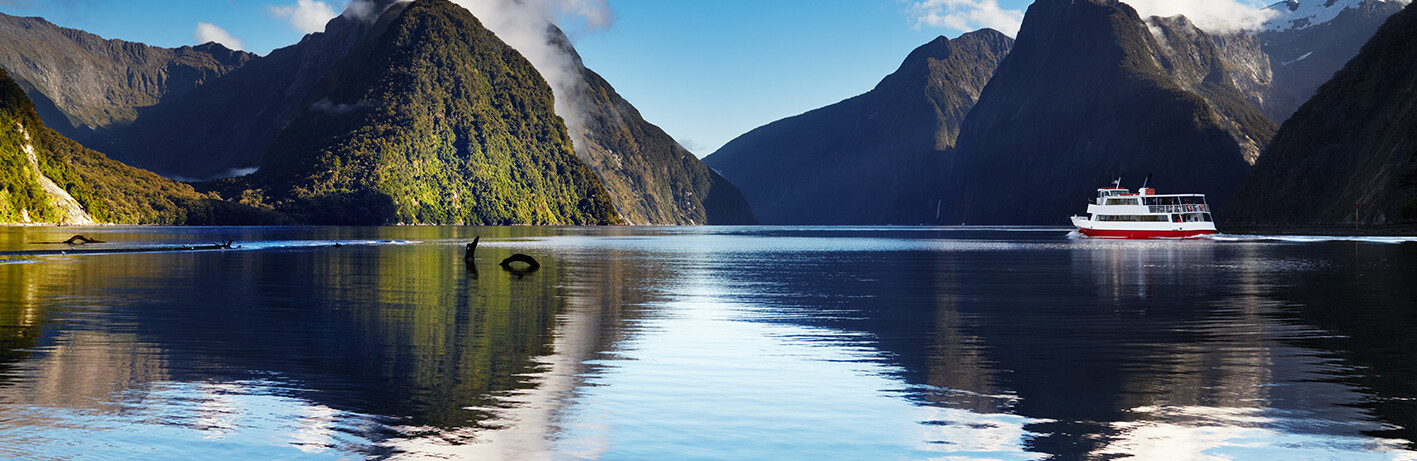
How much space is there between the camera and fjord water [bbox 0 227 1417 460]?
537 inches

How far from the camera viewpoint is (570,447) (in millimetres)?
13375

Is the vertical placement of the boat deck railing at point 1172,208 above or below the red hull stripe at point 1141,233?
above

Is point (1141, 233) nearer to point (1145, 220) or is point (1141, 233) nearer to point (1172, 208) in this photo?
point (1145, 220)

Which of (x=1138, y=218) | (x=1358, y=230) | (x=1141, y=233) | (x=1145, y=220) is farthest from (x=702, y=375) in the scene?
(x=1358, y=230)

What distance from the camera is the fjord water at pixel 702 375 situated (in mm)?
13648

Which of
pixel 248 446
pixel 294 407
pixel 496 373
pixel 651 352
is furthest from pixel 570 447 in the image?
pixel 651 352

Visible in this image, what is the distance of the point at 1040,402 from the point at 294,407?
37.5 feet

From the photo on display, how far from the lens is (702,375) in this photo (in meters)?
20.1

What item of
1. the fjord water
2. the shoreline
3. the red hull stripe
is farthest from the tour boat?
the fjord water

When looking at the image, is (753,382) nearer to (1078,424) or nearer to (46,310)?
(1078,424)

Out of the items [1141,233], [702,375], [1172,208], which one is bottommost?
[702,375]

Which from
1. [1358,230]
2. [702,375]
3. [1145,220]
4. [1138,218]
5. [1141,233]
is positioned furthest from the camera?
[1138,218]

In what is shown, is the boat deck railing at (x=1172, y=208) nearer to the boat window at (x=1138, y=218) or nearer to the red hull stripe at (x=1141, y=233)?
the boat window at (x=1138, y=218)

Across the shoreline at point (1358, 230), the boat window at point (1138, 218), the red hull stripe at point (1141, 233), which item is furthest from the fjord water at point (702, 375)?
the boat window at point (1138, 218)
